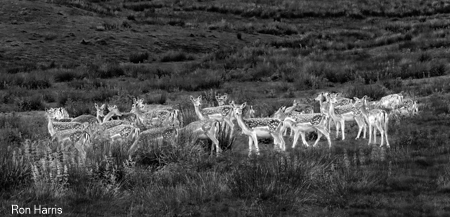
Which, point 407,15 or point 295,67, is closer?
point 295,67

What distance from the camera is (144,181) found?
35.8ft

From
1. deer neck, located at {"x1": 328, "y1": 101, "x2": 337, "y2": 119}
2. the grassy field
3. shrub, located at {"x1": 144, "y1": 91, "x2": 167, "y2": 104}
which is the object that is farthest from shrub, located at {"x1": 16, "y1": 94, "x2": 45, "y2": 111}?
deer neck, located at {"x1": 328, "y1": 101, "x2": 337, "y2": 119}

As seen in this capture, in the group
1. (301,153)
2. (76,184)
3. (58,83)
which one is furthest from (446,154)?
(58,83)

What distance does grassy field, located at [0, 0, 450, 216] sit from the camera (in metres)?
9.90

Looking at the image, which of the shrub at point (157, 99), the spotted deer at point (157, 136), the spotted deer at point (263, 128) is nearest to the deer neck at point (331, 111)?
the spotted deer at point (263, 128)

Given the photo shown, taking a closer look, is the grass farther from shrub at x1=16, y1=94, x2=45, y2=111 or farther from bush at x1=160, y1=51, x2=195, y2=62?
bush at x1=160, y1=51, x2=195, y2=62

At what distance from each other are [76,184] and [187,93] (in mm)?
16047

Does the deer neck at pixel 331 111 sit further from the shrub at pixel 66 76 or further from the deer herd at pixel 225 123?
the shrub at pixel 66 76

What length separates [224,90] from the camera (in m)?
26.5

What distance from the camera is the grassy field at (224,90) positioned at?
9.90 meters

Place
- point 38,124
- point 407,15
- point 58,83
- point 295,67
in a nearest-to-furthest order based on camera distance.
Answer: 1. point 38,124
2. point 58,83
3. point 295,67
4. point 407,15

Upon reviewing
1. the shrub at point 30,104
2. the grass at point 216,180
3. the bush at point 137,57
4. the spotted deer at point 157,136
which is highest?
the bush at point 137,57

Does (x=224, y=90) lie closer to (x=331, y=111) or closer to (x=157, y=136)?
(x=331, y=111)

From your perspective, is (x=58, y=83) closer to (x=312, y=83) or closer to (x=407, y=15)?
(x=312, y=83)
